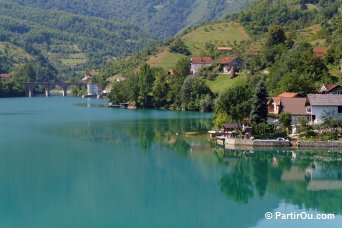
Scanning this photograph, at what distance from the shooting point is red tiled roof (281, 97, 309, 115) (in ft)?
189

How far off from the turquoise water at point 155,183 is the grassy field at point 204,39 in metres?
85.5

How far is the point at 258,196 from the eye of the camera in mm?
36094

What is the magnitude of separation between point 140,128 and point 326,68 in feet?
95.4

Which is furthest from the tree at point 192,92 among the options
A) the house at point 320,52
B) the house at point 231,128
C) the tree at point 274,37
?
the house at point 231,128

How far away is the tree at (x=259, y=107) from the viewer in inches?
2144

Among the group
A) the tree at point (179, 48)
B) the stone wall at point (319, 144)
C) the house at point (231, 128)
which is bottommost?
the stone wall at point (319, 144)

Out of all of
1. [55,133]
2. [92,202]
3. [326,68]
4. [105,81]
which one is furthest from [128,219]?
[105,81]

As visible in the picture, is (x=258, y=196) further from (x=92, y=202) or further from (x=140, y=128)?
(x=140, y=128)

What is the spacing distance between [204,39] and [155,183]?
117 m

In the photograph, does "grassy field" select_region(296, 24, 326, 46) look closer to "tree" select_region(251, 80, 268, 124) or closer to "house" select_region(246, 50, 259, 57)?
"house" select_region(246, 50, 259, 57)

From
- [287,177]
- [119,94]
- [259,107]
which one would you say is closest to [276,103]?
[259,107]

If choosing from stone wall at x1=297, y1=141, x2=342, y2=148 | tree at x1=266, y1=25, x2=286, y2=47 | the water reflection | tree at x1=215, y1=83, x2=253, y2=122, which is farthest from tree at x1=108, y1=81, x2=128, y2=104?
stone wall at x1=297, y1=141, x2=342, y2=148

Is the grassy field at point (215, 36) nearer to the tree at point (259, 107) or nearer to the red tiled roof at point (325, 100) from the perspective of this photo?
the red tiled roof at point (325, 100)

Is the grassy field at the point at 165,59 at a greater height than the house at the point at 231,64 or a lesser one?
greater
